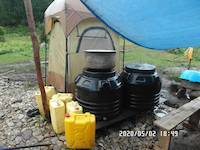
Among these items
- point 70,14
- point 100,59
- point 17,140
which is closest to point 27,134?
point 17,140

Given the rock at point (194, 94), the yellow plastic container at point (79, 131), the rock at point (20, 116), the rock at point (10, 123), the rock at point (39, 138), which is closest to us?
the yellow plastic container at point (79, 131)

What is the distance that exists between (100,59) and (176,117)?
5.22 ft

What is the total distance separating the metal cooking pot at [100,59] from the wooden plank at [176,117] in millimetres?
1359

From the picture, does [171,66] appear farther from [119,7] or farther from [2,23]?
[2,23]

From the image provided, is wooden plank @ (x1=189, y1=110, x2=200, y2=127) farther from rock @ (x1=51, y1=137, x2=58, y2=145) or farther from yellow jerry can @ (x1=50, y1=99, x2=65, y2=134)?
rock @ (x1=51, y1=137, x2=58, y2=145)

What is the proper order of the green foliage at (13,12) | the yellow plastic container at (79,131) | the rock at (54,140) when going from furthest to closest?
the green foliage at (13,12) < the rock at (54,140) < the yellow plastic container at (79,131)

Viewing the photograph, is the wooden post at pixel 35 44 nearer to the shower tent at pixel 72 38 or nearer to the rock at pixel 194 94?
the shower tent at pixel 72 38

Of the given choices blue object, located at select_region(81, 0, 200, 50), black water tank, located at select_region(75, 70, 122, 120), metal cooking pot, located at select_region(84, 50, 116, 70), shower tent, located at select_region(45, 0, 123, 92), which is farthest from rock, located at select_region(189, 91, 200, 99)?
blue object, located at select_region(81, 0, 200, 50)

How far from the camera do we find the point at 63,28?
522 centimetres

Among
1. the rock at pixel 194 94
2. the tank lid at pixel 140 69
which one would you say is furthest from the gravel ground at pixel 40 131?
the rock at pixel 194 94

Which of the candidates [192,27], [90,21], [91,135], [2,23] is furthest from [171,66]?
[2,23]

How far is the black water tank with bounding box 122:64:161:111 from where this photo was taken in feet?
15.4

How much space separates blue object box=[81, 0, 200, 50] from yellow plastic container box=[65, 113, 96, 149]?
178 cm

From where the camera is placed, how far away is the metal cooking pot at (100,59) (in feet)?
14.1
